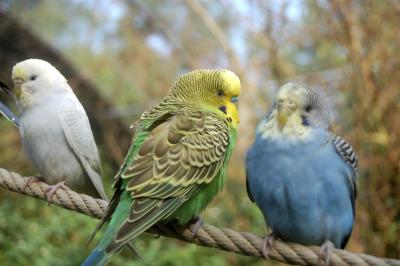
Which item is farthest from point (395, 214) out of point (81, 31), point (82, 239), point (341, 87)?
point (81, 31)

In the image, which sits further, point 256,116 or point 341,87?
point 256,116

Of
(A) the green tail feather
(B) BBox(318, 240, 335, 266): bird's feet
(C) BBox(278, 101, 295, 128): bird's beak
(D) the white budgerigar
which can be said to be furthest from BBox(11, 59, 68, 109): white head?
(B) BBox(318, 240, 335, 266): bird's feet

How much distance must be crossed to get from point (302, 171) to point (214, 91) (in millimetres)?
720

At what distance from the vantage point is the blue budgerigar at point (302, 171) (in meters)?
2.25

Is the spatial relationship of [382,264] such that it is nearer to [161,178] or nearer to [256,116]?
[161,178]

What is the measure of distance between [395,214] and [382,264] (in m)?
3.13

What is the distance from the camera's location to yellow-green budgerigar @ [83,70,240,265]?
2.36 metres

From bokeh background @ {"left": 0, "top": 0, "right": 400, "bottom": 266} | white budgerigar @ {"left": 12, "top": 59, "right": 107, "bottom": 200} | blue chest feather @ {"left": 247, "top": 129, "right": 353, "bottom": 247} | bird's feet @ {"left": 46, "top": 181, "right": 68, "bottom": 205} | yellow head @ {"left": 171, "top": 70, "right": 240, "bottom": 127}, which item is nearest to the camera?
blue chest feather @ {"left": 247, "top": 129, "right": 353, "bottom": 247}

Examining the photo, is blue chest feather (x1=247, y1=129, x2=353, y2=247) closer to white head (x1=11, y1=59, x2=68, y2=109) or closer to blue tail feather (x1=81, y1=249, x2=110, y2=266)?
blue tail feather (x1=81, y1=249, x2=110, y2=266)

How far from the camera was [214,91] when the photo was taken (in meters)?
2.78

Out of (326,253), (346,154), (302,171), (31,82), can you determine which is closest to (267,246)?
(326,253)

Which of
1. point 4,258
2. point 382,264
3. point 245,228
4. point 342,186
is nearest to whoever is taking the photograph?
point 382,264

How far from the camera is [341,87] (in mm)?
5137

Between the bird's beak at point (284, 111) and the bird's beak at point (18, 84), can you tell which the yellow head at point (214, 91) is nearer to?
the bird's beak at point (284, 111)
